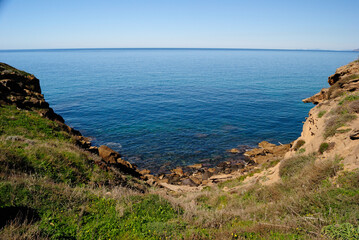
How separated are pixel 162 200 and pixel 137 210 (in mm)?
1811

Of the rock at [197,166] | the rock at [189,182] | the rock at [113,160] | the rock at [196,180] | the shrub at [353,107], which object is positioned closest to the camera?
the shrub at [353,107]

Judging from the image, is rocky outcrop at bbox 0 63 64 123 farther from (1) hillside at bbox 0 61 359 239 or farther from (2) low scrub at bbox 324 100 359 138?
(2) low scrub at bbox 324 100 359 138

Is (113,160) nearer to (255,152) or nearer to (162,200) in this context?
(162,200)

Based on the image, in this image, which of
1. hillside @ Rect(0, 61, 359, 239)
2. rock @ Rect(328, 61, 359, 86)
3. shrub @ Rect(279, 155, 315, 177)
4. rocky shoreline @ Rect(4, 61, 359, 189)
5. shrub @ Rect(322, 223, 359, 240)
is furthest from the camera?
rock @ Rect(328, 61, 359, 86)

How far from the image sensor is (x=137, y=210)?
9.57 meters

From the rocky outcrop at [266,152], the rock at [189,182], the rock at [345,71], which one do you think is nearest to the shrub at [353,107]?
the rock at [345,71]

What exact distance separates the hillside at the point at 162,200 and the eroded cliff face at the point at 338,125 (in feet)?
0.31

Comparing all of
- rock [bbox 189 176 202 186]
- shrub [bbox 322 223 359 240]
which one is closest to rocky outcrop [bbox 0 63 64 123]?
rock [bbox 189 176 202 186]

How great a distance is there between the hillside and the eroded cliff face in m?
0.10

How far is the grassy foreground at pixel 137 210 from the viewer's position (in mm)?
7500

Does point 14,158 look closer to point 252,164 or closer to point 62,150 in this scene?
point 62,150

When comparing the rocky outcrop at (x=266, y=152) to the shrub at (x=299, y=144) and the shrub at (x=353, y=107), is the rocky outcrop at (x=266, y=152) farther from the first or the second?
the shrub at (x=353, y=107)

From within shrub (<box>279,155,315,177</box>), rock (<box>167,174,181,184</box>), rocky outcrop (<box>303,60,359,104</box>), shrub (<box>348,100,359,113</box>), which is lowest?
rock (<box>167,174,181,184</box>)

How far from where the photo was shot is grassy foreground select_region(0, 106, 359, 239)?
7.50 m
